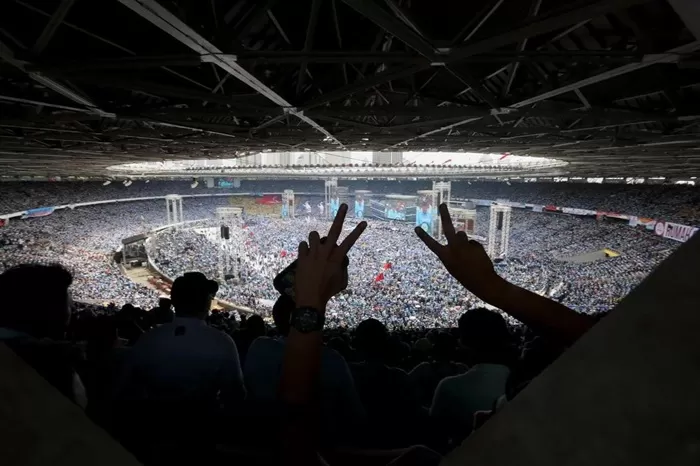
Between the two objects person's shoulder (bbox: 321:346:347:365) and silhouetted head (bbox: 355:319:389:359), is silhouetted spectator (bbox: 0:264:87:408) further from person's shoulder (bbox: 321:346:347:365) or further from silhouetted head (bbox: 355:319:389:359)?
silhouetted head (bbox: 355:319:389:359)

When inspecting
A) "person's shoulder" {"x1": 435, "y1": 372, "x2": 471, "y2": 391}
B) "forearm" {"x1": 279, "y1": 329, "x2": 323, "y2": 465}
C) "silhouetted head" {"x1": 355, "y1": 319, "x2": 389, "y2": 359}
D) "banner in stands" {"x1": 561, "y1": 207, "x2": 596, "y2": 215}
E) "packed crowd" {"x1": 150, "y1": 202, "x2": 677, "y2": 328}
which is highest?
"forearm" {"x1": 279, "y1": 329, "x2": 323, "y2": 465}

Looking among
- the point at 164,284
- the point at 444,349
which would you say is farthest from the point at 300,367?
the point at 164,284

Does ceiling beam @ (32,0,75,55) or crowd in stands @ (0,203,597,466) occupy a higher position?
ceiling beam @ (32,0,75,55)

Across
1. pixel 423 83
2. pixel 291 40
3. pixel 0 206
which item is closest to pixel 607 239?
pixel 423 83

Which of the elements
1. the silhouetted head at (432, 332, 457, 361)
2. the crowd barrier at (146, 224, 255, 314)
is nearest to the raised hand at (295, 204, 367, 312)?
the silhouetted head at (432, 332, 457, 361)

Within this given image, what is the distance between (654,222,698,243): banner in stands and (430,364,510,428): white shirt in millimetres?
29330

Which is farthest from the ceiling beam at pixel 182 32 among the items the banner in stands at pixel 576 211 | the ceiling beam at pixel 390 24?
the banner in stands at pixel 576 211

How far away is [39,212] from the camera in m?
36.7

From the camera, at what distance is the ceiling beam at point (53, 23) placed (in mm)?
3543

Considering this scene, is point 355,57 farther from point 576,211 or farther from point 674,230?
point 576,211

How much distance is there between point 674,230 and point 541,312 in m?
32.8

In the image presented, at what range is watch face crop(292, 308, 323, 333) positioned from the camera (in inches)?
55.2

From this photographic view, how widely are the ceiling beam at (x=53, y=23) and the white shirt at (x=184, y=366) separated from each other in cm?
290

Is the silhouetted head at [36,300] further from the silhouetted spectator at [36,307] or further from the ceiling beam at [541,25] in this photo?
the ceiling beam at [541,25]
